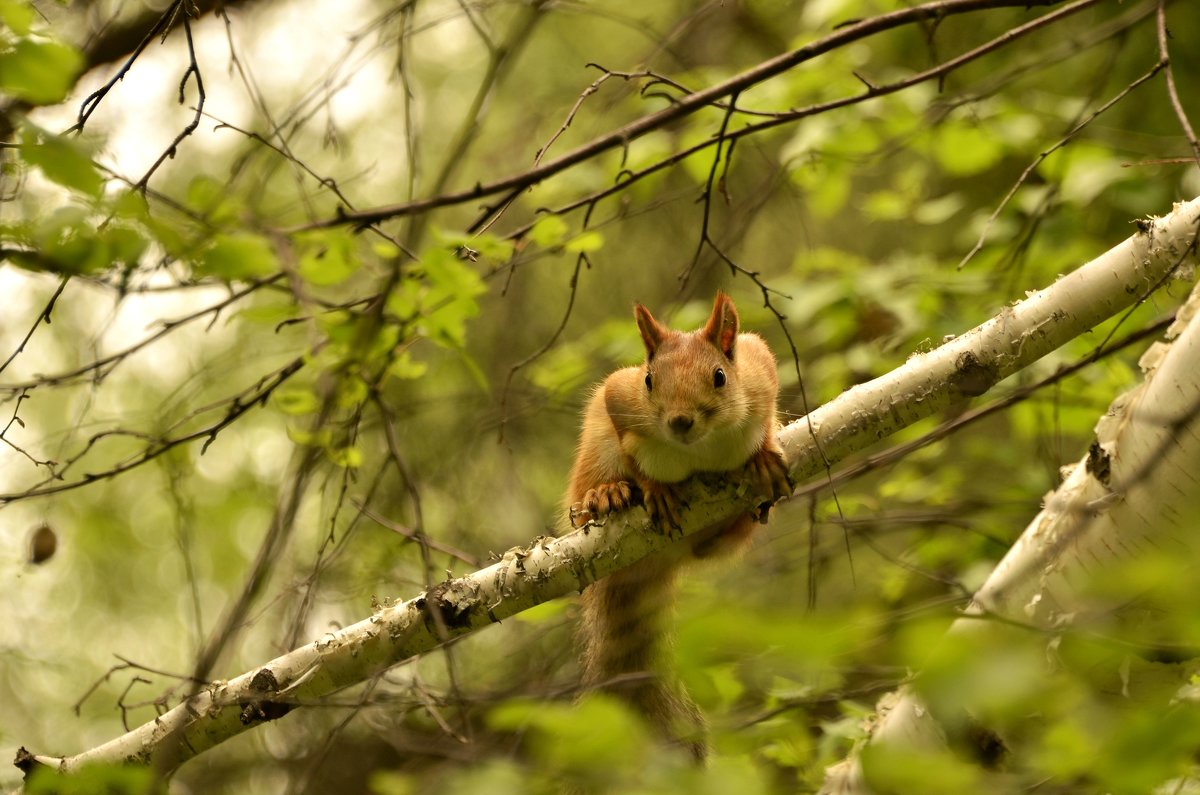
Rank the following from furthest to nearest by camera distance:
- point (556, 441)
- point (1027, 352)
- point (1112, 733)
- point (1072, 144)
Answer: point (556, 441) < point (1072, 144) < point (1027, 352) < point (1112, 733)

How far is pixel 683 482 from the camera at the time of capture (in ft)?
8.43

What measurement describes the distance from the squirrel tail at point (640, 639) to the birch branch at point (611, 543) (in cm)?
47

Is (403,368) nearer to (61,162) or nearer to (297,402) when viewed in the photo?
(297,402)

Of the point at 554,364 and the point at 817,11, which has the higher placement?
the point at 817,11

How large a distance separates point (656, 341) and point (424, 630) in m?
1.06

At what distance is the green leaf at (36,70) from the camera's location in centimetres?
128

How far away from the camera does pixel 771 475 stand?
2432mm

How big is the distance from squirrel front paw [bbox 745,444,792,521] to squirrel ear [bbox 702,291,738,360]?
50 cm

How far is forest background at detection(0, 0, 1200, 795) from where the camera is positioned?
1.52 metres

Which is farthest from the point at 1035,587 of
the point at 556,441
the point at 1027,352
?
the point at 556,441

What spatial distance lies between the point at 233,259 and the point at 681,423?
131 cm

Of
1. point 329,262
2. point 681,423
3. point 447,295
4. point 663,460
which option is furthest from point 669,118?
point 663,460

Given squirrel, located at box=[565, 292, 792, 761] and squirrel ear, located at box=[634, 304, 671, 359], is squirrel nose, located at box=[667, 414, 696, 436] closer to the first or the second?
squirrel, located at box=[565, 292, 792, 761]

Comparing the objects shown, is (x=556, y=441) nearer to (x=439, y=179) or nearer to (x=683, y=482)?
(x=683, y=482)
